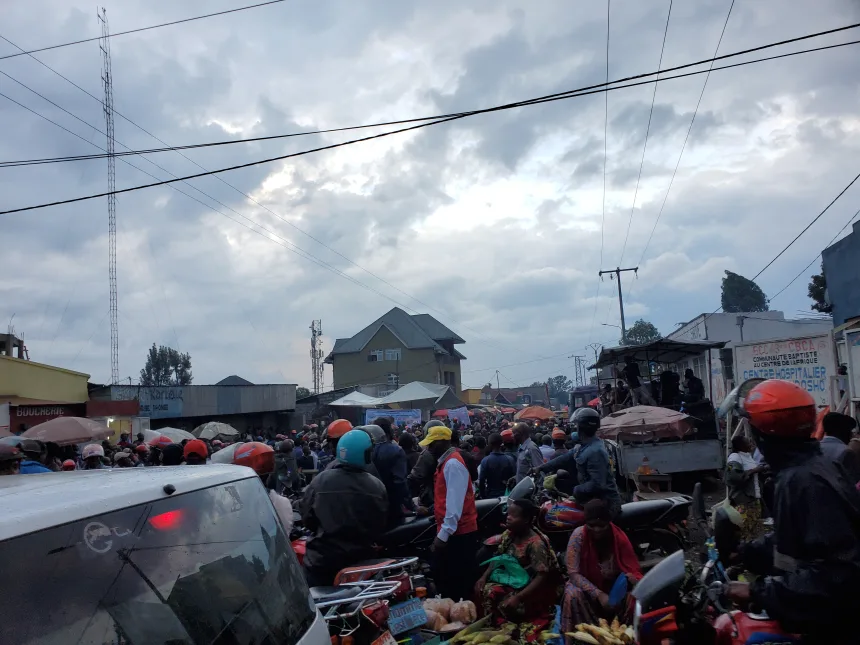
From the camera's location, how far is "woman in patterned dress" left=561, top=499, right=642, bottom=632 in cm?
449

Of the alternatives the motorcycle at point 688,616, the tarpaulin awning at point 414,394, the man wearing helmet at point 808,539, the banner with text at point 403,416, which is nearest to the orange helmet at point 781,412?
the man wearing helmet at point 808,539

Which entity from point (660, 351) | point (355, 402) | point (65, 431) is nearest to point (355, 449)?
point (65, 431)

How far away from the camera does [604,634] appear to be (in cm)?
399

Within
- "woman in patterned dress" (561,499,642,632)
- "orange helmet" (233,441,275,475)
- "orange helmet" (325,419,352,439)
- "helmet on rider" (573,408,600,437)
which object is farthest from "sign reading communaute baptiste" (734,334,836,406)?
"orange helmet" (233,441,275,475)

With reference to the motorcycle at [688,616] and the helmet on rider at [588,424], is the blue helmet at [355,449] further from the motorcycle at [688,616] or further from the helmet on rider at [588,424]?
the helmet on rider at [588,424]

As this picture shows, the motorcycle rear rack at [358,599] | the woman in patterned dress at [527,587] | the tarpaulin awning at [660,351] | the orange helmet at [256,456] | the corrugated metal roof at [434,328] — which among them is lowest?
the woman in patterned dress at [527,587]

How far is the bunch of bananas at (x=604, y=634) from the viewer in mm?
3918

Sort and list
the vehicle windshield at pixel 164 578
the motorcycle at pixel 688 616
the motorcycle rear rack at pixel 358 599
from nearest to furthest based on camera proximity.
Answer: the vehicle windshield at pixel 164 578 < the motorcycle at pixel 688 616 < the motorcycle rear rack at pixel 358 599

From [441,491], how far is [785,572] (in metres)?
3.62

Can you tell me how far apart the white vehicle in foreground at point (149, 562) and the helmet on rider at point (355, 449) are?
1926 mm

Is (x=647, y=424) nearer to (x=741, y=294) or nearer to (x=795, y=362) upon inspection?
(x=795, y=362)

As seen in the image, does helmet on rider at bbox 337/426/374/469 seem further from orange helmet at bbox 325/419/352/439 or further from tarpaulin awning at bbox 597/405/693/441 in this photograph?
tarpaulin awning at bbox 597/405/693/441

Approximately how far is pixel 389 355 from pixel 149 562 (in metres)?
52.3

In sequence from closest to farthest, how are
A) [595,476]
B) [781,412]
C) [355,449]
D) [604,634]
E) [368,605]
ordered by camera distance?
[781,412] → [368,605] → [604,634] → [355,449] → [595,476]
